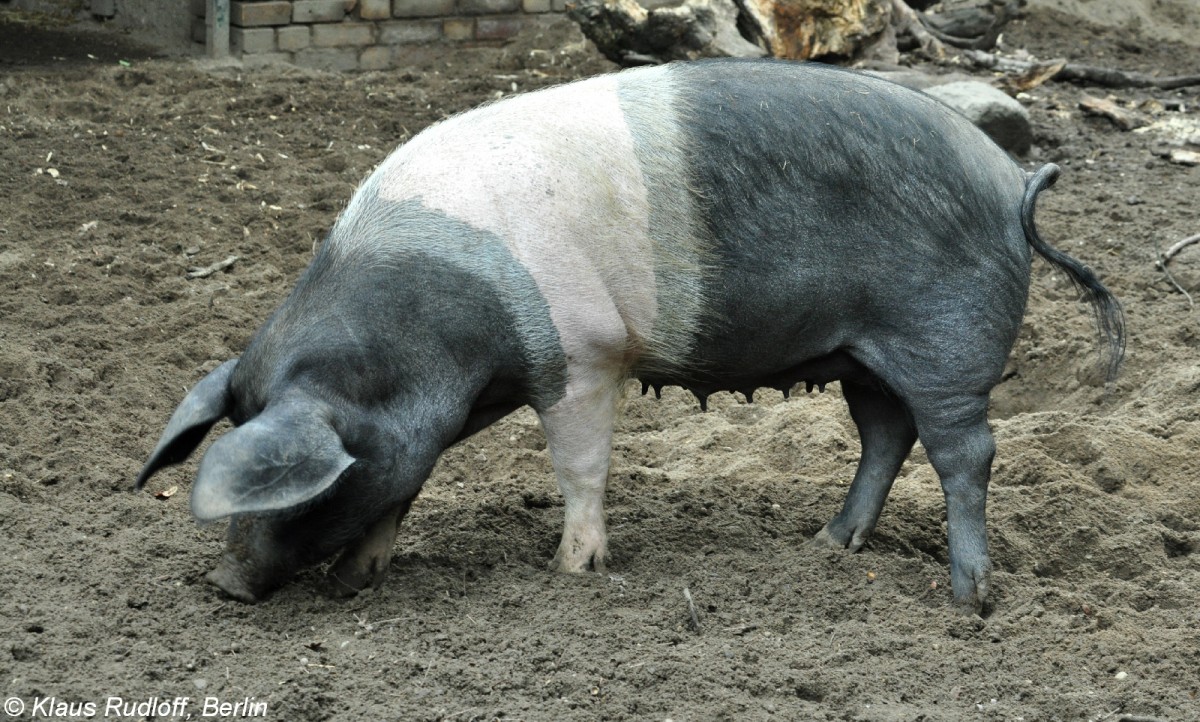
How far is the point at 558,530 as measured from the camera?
14.5 feet

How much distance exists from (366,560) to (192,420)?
0.65 metres

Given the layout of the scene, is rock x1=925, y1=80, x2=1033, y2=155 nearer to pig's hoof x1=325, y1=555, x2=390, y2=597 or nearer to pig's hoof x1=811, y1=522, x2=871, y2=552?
pig's hoof x1=811, y1=522, x2=871, y2=552

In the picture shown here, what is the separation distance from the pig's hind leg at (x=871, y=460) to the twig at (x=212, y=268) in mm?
3272

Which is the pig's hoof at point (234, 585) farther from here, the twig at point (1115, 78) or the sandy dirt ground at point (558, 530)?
the twig at point (1115, 78)

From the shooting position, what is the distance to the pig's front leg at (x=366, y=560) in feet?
12.7

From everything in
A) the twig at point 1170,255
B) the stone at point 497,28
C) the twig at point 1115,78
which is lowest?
the stone at point 497,28

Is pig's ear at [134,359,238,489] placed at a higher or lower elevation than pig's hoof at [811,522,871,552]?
higher

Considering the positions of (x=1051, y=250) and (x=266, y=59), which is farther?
(x=266, y=59)

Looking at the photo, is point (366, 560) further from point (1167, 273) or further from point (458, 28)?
point (458, 28)

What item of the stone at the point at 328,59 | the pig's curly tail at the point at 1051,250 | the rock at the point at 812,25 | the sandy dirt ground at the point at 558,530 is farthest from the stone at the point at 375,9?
the pig's curly tail at the point at 1051,250

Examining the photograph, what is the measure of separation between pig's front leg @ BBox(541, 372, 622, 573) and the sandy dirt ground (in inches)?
4.6

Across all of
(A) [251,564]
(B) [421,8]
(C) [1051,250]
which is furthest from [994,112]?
(A) [251,564]

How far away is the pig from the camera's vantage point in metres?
3.57

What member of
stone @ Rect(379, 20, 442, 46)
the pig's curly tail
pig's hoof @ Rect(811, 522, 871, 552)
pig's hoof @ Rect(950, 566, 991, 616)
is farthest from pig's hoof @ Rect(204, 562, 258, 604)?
stone @ Rect(379, 20, 442, 46)
